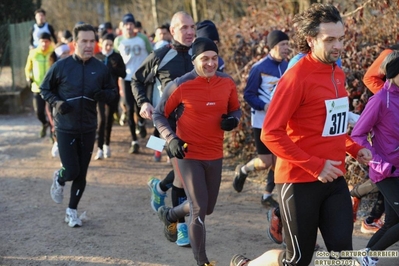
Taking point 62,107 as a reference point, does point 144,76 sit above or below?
above

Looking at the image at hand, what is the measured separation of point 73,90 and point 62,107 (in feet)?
0.99

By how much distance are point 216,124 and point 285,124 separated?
1.45m

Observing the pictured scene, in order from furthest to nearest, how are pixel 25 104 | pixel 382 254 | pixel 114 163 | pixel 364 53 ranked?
pixel 25 104 → pixel 114 163 → pixel 364 53 → pixel 382 254

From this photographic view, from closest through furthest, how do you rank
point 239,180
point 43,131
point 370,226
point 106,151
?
point 370,226
point 239,180
point 106,151
point 43,131

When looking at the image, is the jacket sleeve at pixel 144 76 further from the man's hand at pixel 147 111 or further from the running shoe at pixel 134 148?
the running shoe at pixel 134 148

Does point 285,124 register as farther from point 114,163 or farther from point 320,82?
point 114,163

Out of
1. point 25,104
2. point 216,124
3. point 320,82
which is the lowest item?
point 25,104

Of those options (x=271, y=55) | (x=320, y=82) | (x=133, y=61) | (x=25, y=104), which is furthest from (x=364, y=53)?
(x=25, y=104)

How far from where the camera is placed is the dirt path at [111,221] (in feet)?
20.5

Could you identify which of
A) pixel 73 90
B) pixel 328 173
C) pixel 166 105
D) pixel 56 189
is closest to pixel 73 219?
pixel 56 189

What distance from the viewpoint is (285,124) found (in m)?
4.28

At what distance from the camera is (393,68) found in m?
5.26

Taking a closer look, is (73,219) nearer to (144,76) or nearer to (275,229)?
(144,76)

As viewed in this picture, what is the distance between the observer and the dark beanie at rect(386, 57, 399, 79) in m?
5.24
